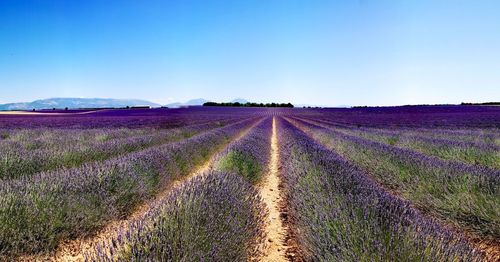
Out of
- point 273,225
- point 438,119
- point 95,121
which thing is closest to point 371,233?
point 273,225

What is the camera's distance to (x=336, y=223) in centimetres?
239

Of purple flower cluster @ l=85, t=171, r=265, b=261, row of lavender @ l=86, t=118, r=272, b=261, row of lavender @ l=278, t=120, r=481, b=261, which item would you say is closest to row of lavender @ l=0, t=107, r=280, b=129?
row of lavender @ l=86, t=118, r=272, b=261

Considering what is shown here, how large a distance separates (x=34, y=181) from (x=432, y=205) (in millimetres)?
5224

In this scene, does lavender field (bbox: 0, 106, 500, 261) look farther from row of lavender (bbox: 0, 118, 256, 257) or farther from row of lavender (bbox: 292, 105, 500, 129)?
row of lavender (bbox: 292, 105, 500, 129)

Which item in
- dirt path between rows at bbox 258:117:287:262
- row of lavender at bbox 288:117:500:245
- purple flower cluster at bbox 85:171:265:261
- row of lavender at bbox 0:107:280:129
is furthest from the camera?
row of lavender at bbox 0:107:280:129

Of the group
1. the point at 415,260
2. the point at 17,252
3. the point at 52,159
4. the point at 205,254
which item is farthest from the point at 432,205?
the point at 52,159

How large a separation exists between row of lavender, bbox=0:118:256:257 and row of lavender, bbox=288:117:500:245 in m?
4.22

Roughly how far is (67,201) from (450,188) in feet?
16.1

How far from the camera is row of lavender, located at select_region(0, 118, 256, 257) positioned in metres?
2.72

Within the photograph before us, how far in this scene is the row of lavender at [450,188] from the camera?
3.37 metres

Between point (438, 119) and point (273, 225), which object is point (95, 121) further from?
point (438, 119)

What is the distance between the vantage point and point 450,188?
4098 mm

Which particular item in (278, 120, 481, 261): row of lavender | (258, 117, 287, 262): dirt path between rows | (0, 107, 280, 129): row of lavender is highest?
(278, 120, 481, 261): row of lavender

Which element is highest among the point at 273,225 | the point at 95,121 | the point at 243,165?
the point at 243,165
